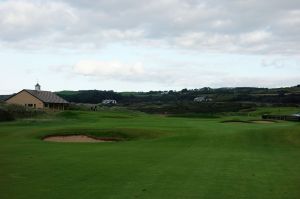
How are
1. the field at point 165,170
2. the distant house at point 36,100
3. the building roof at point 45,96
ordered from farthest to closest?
the building roof at point 45,96 < the distant house at point 36,100 < the field at point 165,170

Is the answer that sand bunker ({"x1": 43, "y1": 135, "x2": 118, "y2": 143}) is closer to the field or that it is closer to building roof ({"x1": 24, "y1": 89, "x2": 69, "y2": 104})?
the field

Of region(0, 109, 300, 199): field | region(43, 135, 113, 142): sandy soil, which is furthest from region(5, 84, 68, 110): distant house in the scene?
region(0, 109, 300, 199): field

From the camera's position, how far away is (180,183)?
18.5 m

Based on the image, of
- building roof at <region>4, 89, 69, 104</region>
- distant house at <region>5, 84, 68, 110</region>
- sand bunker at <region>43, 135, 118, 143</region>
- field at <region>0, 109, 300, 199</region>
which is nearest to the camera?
field at <region>0, 109, 300, 199</region>

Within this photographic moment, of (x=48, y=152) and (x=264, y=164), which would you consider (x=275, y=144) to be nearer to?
(x=264, y=164)

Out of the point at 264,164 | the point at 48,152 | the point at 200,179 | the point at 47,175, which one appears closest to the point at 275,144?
the point at 264,164

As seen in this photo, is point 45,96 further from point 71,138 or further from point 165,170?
point 165,170

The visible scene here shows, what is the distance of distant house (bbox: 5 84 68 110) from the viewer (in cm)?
10740

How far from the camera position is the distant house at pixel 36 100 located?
107400mm

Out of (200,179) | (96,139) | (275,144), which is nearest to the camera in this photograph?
(200,179)

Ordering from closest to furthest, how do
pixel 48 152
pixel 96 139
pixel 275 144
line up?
pixel 48 152 < pixel 275 144 < pixel 96 139

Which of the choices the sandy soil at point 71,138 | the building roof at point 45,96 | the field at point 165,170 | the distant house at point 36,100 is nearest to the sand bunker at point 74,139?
the sandy soil at point 71,138

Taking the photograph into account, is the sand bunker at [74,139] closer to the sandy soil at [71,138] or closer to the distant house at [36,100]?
the sandy soil at [71,138]

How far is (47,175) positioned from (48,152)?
9870 mm
